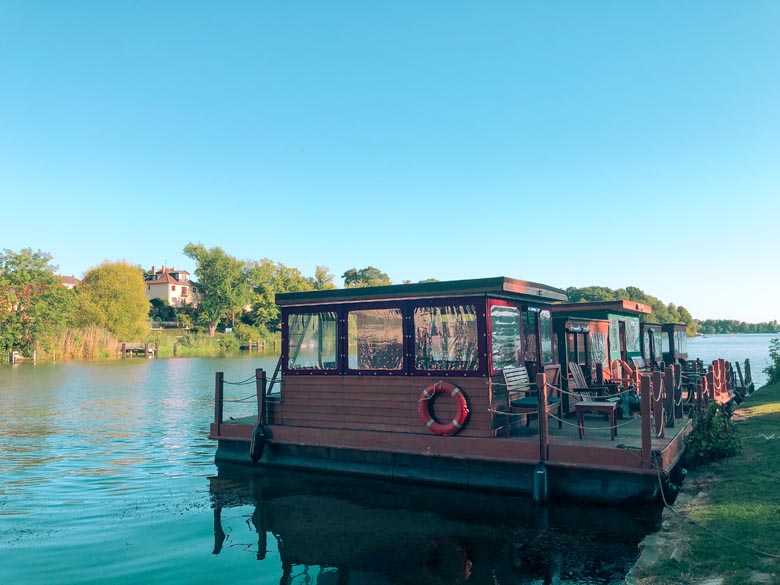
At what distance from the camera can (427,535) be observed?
28.8 ft

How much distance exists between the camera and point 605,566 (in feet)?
24.4

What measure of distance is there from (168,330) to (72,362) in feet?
109

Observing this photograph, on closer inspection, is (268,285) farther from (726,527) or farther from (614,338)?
(726,527)

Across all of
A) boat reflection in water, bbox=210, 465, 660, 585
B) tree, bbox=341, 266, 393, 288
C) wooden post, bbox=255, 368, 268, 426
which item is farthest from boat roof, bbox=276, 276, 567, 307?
tree, bbox=341, 266, 393, 288

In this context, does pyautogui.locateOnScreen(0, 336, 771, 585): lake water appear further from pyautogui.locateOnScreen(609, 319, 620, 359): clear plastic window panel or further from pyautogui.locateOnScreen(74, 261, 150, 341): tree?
pyautogui.locateOnScreen(74, 261, 150, 341): tree

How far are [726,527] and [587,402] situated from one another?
3.55m

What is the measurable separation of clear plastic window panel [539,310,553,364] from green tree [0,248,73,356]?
1874 inches

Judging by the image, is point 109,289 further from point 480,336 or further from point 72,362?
point 480,336

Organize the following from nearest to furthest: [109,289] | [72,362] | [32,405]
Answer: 1. [32,405]
2. [72,362]
3. [109,289]

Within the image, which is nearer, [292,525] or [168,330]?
[292,525]

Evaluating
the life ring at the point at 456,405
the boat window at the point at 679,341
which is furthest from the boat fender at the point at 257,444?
the boat window at the point at 679,341

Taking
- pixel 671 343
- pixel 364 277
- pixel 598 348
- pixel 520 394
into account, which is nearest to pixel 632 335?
pixel 598 348

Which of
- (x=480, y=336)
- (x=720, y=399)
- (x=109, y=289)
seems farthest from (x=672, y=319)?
(x=480, y=336)

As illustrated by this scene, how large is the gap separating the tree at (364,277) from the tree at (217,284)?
39990 mm
